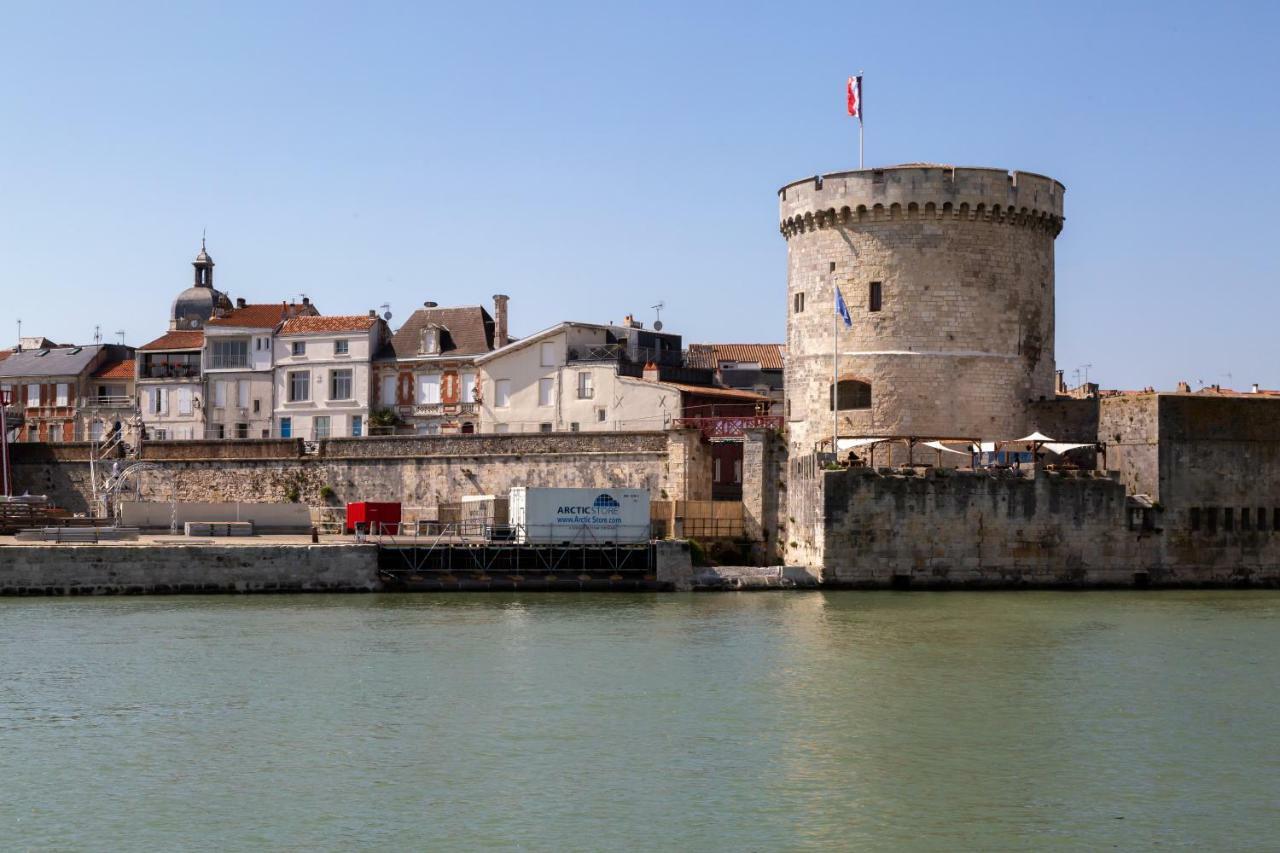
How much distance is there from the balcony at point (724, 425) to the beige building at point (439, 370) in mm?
12920

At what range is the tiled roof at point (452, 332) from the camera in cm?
5916

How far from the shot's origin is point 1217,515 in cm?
4038

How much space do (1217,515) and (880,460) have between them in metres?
8.29

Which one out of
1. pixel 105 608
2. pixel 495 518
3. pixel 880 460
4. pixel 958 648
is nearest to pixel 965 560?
pixel 880 460

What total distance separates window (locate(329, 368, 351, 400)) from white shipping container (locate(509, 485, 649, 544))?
19.4 meters

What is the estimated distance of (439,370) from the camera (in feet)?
191

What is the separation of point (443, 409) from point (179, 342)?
39.2 feet

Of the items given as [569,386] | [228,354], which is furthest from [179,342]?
[569,386]

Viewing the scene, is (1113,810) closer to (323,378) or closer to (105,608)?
(105,608)

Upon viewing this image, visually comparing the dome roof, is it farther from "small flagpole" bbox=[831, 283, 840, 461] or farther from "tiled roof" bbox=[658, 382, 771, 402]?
"small flagpole" bbox=[831, 283, 840, 461]

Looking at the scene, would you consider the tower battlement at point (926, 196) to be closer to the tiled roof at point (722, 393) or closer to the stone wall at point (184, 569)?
the tiled roof at point (722, 393)

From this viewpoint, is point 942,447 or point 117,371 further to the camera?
point 117,371

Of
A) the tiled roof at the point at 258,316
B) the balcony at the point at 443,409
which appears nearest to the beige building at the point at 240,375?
the tiled roof at the point at 258,316

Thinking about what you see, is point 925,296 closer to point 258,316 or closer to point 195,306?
point 258,316
